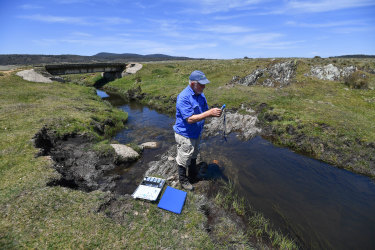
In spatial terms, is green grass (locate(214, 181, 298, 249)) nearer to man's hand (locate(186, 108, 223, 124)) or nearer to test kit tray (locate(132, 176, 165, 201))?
test kit tray (locate(132, 176, 165, 201))

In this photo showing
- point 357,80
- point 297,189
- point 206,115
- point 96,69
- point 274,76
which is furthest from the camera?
point 96,69

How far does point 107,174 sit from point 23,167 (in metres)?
3.70

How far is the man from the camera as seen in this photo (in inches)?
273

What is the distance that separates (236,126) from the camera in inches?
725

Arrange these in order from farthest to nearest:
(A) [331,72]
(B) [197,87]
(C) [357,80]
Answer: (A) [331,72], (C) [357,80], (B) [197,87]

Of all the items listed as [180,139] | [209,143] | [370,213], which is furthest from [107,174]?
[370,213]

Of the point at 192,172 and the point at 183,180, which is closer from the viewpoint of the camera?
the point at 183,180

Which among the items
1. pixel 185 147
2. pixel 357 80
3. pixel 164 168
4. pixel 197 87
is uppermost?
pixel 357 80

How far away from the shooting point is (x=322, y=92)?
24047 millimetres

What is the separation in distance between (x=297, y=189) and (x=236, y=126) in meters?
9.49

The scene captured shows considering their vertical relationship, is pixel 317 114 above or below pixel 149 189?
above

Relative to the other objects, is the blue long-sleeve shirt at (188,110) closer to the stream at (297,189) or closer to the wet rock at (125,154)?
the stream at (297,189)

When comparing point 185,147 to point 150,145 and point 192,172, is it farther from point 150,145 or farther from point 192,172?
point 150,145

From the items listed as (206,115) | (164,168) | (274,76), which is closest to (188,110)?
(206,115)
